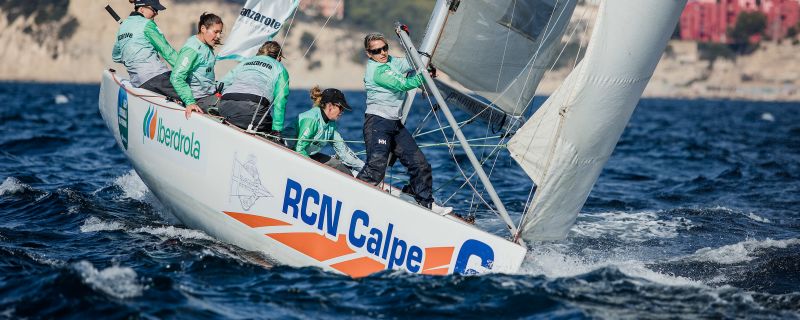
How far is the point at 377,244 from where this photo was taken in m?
6.19

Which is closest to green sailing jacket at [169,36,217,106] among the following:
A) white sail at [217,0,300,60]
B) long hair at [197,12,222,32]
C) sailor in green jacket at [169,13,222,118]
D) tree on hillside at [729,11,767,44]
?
sailor in green jacket at [169,13,222,118]

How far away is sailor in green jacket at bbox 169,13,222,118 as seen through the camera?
7.14m

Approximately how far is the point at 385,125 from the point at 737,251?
303 centimetres

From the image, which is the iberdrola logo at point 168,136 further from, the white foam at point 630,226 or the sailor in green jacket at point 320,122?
the white foam at point 630,226

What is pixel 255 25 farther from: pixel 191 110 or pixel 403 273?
pixel 403 273

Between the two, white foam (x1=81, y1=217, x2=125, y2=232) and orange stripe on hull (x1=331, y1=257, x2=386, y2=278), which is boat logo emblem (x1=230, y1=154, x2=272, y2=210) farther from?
white foam (x1=81, y1=217, x2=125, y2=232)

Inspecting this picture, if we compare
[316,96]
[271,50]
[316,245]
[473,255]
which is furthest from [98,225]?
[473,255]

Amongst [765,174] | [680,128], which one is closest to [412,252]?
[765,174]

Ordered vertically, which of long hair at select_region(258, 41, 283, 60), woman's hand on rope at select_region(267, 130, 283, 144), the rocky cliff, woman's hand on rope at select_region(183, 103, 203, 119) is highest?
long hair at select_region(258, 41, 283, 60)

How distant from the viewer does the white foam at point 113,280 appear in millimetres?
5312

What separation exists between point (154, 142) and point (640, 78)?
3.85 m

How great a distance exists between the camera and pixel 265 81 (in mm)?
7258

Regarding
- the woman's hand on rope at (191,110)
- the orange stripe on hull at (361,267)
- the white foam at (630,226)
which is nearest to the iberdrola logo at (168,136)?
the woman's hand on rope at (191,110)

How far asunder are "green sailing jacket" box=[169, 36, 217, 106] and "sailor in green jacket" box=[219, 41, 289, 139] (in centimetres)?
26
